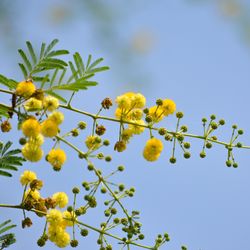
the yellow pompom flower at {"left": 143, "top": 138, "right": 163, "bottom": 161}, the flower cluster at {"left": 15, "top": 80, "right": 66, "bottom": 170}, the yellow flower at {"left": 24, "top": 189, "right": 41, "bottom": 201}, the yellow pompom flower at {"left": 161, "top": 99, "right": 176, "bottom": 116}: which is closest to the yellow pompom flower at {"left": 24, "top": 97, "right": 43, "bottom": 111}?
the flower cluster at {"left": 15, "top": 80, "right": 66, "bottom": 170}

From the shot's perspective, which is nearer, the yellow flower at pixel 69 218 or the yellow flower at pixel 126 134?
the yellow flower at pixel 69 218

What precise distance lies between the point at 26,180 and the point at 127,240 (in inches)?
43.2

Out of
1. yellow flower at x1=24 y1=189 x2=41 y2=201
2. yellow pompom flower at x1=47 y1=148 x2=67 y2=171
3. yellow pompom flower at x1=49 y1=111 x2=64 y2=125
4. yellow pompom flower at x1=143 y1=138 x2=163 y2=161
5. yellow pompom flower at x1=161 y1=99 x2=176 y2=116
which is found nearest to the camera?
yellow pompom flower at x1=49 y1=111 x2=64 y2=125

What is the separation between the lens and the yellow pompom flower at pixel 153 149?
4824 millimetres

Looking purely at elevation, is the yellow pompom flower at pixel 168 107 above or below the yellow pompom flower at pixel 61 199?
above

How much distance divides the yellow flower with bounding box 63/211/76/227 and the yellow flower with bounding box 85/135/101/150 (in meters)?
0.63

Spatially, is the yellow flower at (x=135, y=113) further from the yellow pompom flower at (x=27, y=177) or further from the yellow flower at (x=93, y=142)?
the yellow pompom flower at (x=27, y=177)

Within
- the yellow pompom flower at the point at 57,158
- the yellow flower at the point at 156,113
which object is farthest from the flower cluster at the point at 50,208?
the yellow flower at the point at 156,113

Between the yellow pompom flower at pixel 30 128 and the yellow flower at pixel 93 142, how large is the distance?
24.6 inches

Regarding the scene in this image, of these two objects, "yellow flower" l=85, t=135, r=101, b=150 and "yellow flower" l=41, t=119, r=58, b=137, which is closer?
"yellow flower" l=41, t=119, r=58, b=137

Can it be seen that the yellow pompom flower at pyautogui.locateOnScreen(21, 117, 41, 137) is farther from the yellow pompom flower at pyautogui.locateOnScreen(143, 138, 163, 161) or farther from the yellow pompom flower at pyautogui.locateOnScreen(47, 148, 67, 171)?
the yellow pompom flower at pyautogui.locateOnScreen(143, 138, 163, 161)

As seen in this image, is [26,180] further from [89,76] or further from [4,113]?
[89,76]

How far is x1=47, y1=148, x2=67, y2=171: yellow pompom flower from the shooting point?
4.61 m

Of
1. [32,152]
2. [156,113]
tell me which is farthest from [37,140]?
[156,113]
